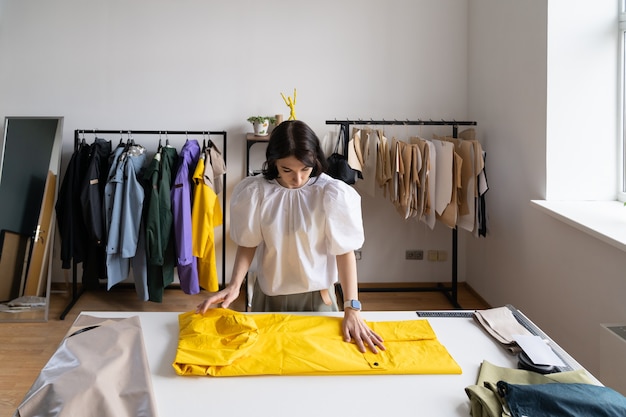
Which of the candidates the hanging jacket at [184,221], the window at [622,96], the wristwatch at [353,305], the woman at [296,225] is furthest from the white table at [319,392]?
the hanging jacket at [184,221]

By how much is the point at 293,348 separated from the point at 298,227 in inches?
19.0

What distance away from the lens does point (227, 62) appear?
395 cm

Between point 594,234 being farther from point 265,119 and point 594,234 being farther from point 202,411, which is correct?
point 265,119

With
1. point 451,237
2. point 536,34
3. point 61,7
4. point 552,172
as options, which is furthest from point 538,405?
point 61,7

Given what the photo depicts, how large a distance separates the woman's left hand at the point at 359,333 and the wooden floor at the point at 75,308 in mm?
2045

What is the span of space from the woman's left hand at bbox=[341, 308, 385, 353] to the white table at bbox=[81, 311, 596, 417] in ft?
0.41

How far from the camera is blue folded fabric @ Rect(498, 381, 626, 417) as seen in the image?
39.7 inches

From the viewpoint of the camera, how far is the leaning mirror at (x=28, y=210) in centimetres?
362

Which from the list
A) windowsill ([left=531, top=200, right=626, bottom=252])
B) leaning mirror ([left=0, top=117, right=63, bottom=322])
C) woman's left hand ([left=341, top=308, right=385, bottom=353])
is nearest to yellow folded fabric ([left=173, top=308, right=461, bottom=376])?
woman's left hand ([left=341, top=308, right=385, bottom=353])

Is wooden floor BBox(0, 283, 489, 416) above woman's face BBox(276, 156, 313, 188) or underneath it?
underneath

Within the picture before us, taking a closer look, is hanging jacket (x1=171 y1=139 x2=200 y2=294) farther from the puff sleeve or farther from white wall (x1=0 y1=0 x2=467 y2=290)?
the puff sleeve

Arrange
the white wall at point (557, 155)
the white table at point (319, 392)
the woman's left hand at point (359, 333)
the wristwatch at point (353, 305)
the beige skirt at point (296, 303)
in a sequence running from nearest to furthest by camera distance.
A: 1. the white table at point (319, 392)
2. the woman's left hand at point (359, 333)
3. the wristwatch at point (353, 305)
4. the beige skirt at point (296, 303)
5. the white wall at point (557, 155)

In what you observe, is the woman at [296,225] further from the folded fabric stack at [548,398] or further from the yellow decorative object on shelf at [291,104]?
the yellow decorative object on shelf at [291,104]

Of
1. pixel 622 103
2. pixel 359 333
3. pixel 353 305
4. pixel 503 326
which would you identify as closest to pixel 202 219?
pixel 353 305
